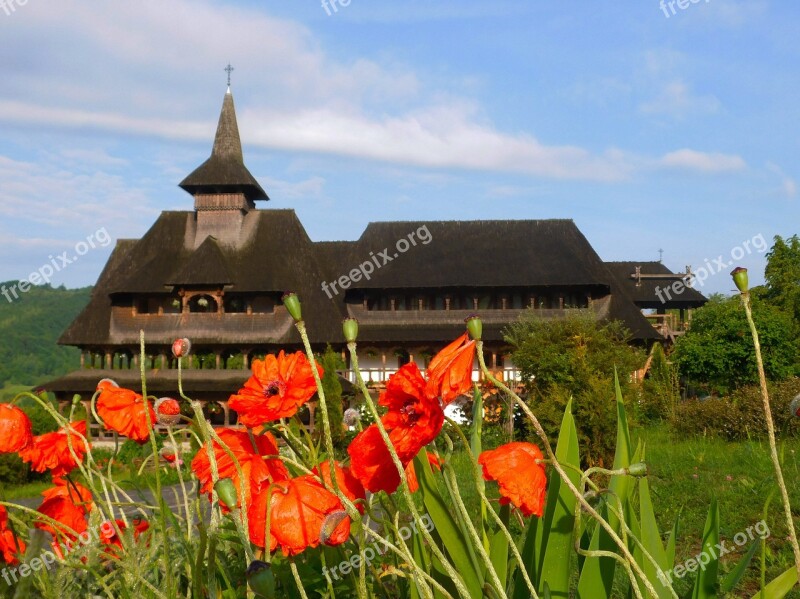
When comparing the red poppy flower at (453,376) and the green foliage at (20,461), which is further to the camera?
the green foliage at (20,461)

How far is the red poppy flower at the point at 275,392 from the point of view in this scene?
1.90 metres

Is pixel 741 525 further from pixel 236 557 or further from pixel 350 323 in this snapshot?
pixel 350 323

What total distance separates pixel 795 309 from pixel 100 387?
32657mm

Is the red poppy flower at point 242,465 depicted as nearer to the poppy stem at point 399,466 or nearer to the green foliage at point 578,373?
the poppy stem at point 399,466

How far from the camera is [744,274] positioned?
4.26ft

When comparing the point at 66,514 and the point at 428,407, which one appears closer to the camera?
the point at 428,407

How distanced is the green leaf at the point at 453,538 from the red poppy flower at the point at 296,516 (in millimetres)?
212

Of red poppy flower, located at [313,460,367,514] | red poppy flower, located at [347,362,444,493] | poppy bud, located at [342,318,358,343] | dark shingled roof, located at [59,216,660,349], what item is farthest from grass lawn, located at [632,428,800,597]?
dark shingled roof, located at [59,216,660,349]

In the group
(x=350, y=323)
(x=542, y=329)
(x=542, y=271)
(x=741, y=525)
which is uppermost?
(x=542, y=271)

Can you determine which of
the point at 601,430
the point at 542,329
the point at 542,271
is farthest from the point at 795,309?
the point at 601,430

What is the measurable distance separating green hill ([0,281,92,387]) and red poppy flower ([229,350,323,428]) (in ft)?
288
